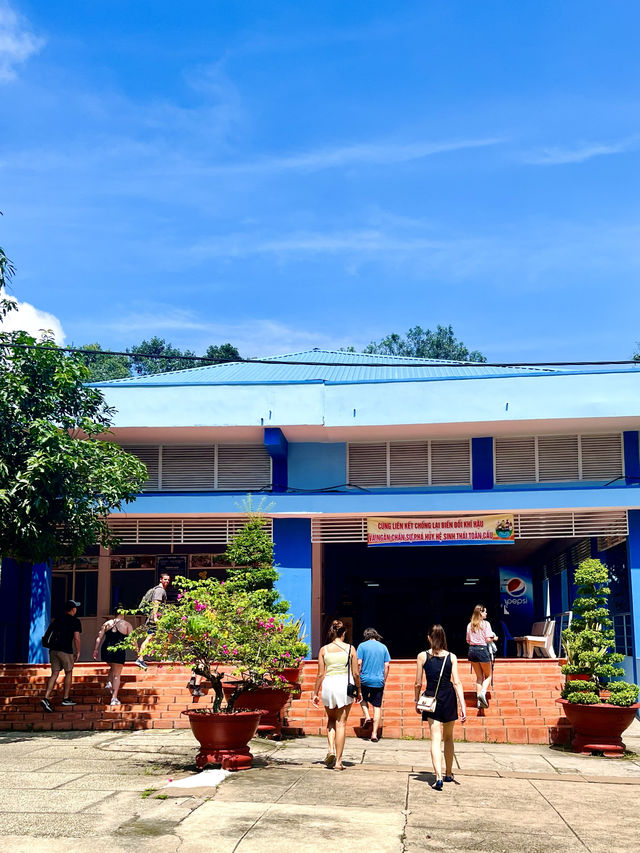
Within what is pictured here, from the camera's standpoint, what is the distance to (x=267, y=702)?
1188cm

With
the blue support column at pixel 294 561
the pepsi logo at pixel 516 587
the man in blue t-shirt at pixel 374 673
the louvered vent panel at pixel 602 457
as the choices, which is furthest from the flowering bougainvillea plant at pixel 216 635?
the pepsi logo at pixel 516 587

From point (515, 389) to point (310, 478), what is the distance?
4.40 meters

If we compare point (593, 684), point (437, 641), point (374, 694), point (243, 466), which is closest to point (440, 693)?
point (437, 641)

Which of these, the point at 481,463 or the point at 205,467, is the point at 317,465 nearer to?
the point at 205,467

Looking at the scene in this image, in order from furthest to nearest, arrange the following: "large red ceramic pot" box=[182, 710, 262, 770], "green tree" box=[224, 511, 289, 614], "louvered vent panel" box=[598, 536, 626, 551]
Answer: "louvered vent panel" box=[598, 536, 626, 551]
"green tree" box=[224, 511, 289, 614]
"large red ceramic pot" box=[182, 710, 262, 770]

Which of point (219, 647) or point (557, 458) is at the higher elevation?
point (557, 458)

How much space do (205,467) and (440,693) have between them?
1065 centimetres

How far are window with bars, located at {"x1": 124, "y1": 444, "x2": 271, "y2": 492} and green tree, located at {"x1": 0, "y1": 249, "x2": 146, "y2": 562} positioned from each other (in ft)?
15.5

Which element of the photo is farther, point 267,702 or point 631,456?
point 631,456

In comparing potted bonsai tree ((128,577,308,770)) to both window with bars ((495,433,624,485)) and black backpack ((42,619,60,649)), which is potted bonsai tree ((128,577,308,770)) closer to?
black backpack ((42,619,60,649))

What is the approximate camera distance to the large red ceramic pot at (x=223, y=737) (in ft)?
31.2

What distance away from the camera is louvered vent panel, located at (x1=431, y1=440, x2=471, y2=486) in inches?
744

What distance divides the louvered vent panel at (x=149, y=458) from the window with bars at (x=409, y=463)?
394cm

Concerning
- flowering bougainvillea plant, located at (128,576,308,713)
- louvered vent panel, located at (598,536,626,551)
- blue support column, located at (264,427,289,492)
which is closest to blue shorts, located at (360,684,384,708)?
flowering bougainvillea plant, located at (128,576,308,713)
